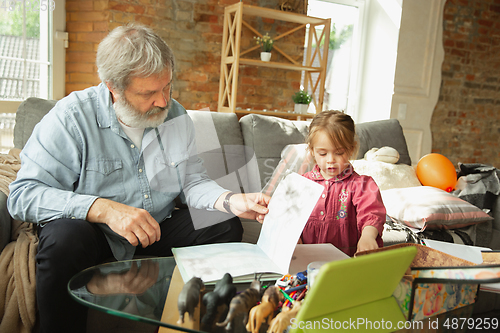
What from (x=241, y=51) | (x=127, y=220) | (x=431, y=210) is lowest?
(x=431, y=210)

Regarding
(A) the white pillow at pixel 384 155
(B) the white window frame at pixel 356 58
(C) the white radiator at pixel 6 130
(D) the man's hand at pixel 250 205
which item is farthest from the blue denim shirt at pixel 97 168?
(B) the white window frame at pixel 356 58

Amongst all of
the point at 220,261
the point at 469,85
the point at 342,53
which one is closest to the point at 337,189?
the point at 220,261

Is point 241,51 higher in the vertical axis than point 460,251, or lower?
higher

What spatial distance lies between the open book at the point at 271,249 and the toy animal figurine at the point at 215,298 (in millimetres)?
74

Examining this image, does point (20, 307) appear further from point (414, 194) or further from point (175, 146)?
point (414, 194)

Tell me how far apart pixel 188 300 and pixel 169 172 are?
73 cm

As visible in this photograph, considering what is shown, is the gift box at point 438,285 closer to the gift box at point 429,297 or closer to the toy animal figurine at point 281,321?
the gift box at point 429,297

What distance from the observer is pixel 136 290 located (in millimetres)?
821

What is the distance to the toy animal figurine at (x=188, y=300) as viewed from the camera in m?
0.70

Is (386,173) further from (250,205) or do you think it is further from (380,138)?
(250,205)

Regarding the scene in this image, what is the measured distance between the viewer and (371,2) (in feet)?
12.0

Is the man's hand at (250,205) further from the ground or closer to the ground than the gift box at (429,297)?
further from the ground

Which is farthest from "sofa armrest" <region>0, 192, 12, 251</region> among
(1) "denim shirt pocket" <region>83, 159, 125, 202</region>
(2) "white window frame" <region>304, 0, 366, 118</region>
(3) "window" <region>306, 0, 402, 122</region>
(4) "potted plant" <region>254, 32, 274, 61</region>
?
(2) "white window frame" <region>304, 0, 366, 118</region>

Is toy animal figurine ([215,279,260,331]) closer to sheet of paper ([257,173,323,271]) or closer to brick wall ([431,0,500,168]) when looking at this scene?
sheet of paper ([257,173,323,271])
